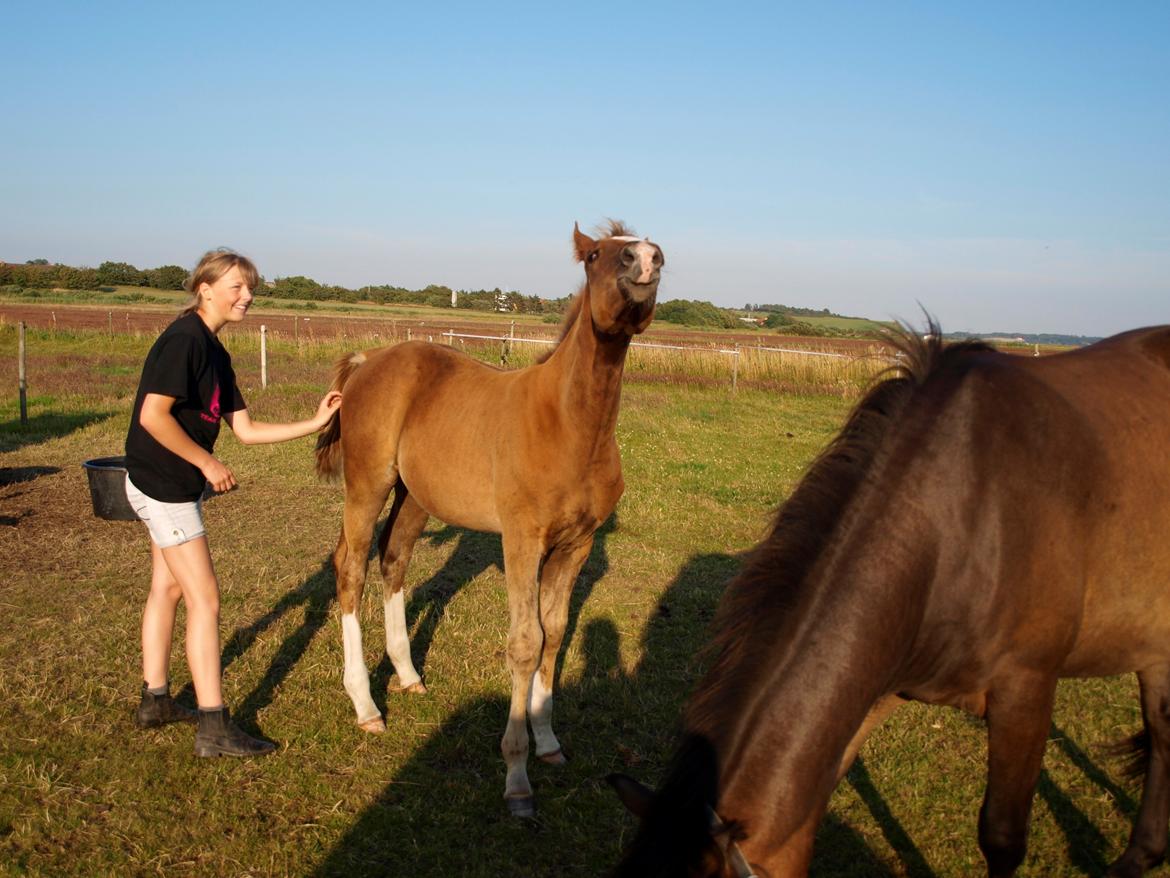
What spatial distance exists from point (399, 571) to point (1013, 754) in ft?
11.5

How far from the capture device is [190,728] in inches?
170

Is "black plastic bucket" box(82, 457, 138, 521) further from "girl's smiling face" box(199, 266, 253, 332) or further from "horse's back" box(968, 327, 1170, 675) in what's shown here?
"horse's back" box(968, 327, 1170, 675)

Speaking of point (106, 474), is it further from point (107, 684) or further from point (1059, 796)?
point (1059, 796)

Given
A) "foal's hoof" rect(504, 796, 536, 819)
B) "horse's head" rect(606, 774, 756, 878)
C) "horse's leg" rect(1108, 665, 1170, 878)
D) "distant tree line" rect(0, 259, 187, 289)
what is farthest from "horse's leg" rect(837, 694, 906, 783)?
"distant tree line" rect(0, 259, 187, 289)

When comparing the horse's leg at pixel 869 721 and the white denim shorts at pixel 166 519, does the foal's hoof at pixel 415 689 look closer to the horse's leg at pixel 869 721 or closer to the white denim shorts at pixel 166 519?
the white denim shorts at pixel 166 519

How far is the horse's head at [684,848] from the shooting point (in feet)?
6.46

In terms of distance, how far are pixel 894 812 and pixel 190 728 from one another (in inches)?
138

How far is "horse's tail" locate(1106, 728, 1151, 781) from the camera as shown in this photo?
3764mm

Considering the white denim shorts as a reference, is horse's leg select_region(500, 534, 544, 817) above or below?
below

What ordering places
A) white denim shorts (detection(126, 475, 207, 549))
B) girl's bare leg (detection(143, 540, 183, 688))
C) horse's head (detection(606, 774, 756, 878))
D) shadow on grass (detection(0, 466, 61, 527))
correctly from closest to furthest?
1. horse's head (detection(606, 774, 756, 878))
2. white denim shorts (detection(126, 475, 207, 549))
3. girl's bare leg (detection(143, 540, 183, 688))
4. shadow on grass (detection(0, 466, 61, 527))

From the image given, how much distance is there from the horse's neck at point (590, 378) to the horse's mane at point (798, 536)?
4.05 ft

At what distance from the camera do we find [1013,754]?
2.75 metres

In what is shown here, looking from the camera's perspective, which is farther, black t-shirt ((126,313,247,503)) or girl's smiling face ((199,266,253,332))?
girl's smiling face ((199,266,253,332))

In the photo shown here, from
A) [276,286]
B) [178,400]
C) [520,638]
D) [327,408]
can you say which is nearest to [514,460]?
[520,638]
